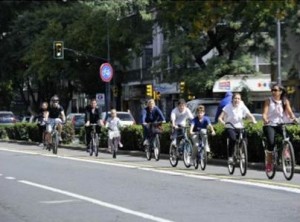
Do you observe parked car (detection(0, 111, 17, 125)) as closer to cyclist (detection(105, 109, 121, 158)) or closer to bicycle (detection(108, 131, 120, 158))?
cyclist (detection(105, 109, 121, 158))

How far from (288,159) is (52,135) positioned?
494 inches

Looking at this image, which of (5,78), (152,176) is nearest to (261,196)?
(152,176)

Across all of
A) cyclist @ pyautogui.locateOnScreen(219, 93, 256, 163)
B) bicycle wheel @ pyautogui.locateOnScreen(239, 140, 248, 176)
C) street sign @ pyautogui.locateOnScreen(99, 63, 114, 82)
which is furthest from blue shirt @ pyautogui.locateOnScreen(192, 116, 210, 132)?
street sign @ pyautogui.locateOnScreen(99, 63, 114, 82)

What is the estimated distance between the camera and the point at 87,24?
4609 centimetres

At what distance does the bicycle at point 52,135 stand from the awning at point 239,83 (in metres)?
8.62

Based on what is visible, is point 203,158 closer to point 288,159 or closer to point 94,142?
point 288,159

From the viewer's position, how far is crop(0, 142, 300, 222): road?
9711 mm

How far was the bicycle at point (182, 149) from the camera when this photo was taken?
16.9 m

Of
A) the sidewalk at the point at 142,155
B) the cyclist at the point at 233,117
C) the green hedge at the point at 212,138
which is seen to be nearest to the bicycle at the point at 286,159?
the cyclist at the point at 233,117

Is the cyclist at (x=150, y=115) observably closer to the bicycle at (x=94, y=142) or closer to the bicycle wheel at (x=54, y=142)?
the bicycle at (x=94, y=142)

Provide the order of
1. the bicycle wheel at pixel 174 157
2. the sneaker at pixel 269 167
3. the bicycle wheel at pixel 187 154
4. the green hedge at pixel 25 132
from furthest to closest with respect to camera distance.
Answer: the green hedge at pixel 25 132 → the bicycle wheel at pixel 174 157 → the bicycle wheel at pixel 187 154 → the sneaker at pixel 269 167

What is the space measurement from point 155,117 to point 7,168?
14.9 feet

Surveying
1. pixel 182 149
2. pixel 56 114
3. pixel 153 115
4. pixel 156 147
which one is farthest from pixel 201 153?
pixel 56 114

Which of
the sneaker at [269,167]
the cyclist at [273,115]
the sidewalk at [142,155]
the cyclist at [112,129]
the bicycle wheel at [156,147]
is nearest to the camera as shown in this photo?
the cyclist at [273,115]
